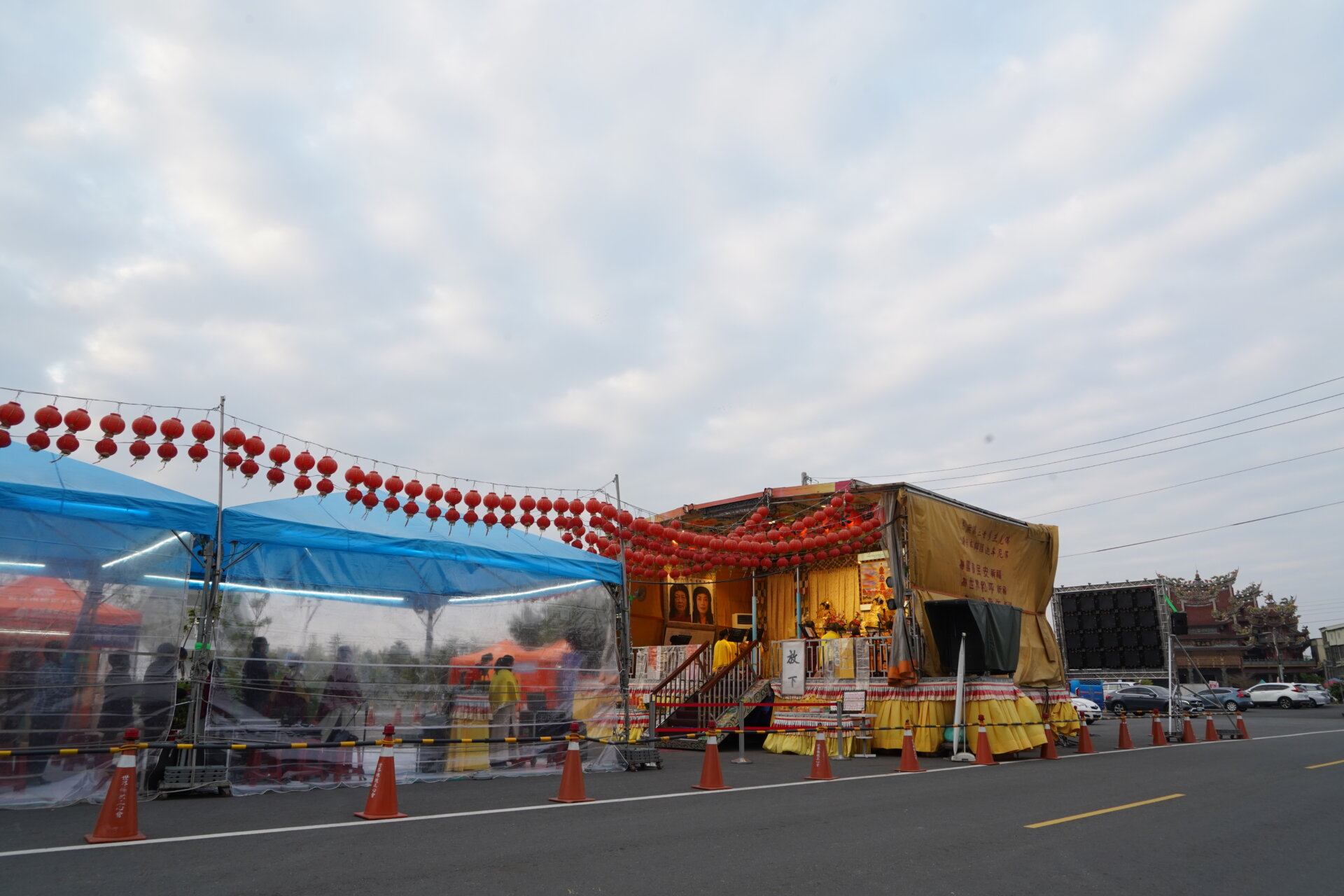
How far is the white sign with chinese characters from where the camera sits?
58.6 ft

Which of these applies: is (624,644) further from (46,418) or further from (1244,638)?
(1244,638)

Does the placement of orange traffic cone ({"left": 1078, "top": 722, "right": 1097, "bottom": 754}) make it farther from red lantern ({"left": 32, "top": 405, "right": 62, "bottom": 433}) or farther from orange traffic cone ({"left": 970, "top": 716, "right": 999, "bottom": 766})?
red lantern ({"left": 32, "top": 405, "right": 62, "bottom": 433})

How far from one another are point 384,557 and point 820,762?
7.12 m

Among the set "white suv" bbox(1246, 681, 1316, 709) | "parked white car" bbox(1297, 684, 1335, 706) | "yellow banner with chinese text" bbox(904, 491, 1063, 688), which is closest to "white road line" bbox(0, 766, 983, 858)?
"yellow banner with chinese text" bbox(904, 491, 1063, 688)

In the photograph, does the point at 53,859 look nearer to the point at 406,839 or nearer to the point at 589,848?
the point at 406,839

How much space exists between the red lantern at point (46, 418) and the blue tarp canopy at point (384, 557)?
7.36 feet

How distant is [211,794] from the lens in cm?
1043

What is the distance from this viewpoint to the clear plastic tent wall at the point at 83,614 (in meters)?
9.56

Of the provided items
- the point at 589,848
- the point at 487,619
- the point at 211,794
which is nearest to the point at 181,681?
the point at 211,794

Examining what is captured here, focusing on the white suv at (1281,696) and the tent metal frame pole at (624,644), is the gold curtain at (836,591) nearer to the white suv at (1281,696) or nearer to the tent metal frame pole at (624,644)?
the tent metal frame pole at (624,644)

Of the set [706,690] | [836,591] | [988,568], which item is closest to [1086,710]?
[988,568]

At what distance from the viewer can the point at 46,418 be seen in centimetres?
962

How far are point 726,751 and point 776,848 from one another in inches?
490

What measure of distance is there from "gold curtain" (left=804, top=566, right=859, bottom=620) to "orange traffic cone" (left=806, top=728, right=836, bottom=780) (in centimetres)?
970
